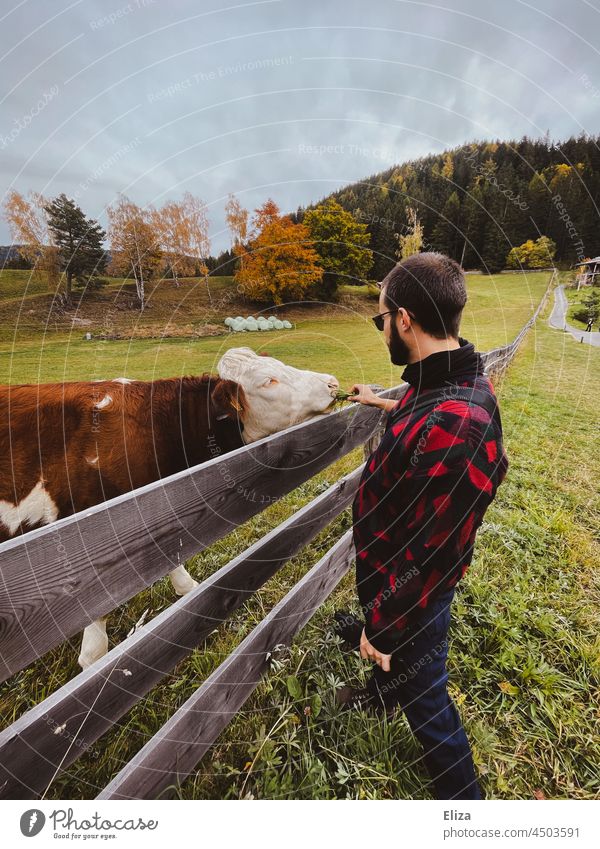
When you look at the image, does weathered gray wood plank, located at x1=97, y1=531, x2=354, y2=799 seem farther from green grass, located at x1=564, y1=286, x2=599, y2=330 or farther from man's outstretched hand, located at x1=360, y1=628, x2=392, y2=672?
green grass, located at x1=564, y1=286, x2=599, y2=330

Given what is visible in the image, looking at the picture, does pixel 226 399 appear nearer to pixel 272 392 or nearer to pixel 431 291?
pixel 272 392

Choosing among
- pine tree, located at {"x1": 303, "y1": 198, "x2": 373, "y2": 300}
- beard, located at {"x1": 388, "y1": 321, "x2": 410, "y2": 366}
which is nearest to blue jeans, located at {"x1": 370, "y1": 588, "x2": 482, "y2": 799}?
beard, located at {"x1": 388, "y1": 321, "x2": 410, "y2": 366}

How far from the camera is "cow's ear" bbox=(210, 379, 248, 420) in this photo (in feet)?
8.40

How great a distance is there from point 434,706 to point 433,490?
1229mm

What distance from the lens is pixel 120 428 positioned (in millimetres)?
2369

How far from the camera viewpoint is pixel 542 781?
6.31 ft

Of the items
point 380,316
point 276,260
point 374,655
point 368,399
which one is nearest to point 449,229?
point 276,260

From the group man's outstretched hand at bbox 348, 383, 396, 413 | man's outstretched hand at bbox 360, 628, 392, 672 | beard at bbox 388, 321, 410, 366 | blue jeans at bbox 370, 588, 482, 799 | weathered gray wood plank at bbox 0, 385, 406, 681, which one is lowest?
blue jeans at bbox 370, 588, 482, 799

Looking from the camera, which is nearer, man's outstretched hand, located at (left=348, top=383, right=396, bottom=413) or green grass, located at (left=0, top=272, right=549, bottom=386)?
man's outstretched hand, located at (left=348, top=383, right=396, bottom=413)

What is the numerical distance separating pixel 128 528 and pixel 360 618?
2215mm

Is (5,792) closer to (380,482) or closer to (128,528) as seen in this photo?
(128,528)

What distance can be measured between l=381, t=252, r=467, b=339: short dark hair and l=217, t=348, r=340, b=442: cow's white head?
1.16 metres

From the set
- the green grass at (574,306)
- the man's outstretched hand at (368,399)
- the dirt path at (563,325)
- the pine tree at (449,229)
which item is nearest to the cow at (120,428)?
the man's outstretched hand at (368,399)

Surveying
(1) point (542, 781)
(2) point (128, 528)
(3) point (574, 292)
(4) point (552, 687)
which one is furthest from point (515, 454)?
(3) point (574, 292)
